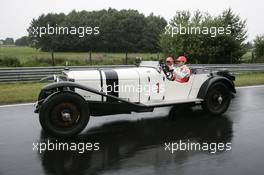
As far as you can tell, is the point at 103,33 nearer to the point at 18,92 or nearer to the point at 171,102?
the point at 18,92

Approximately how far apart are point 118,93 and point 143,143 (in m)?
1.39

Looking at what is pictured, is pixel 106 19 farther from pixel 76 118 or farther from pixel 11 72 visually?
pixel 76 118

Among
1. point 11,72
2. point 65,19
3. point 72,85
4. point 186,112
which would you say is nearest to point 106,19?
point 65,19

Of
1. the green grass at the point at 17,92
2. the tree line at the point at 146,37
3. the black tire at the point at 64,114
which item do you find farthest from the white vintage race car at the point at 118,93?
the tree line at the point at 146,37

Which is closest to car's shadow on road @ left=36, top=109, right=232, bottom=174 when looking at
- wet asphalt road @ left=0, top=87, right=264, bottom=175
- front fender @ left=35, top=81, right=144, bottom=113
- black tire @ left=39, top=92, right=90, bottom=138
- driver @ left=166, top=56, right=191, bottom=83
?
wet asphalt road @ left=0, top=87, right=264, bottom=175

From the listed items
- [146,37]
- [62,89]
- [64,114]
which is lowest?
[64,114]

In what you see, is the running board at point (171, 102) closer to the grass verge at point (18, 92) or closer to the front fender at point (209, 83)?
the front fender at point (209, 83)

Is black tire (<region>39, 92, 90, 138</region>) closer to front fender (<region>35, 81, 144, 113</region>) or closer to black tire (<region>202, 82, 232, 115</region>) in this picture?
front fender (<region>35, 81, 144, 113</region>)

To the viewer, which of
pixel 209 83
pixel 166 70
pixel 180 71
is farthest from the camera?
pixel 209 83

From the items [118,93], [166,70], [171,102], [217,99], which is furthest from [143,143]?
[217,99]

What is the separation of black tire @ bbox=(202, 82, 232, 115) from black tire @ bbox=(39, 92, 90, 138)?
3174 millimetres

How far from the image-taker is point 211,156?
5617mm

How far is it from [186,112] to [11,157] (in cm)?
463

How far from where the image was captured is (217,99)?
27.9 ft
